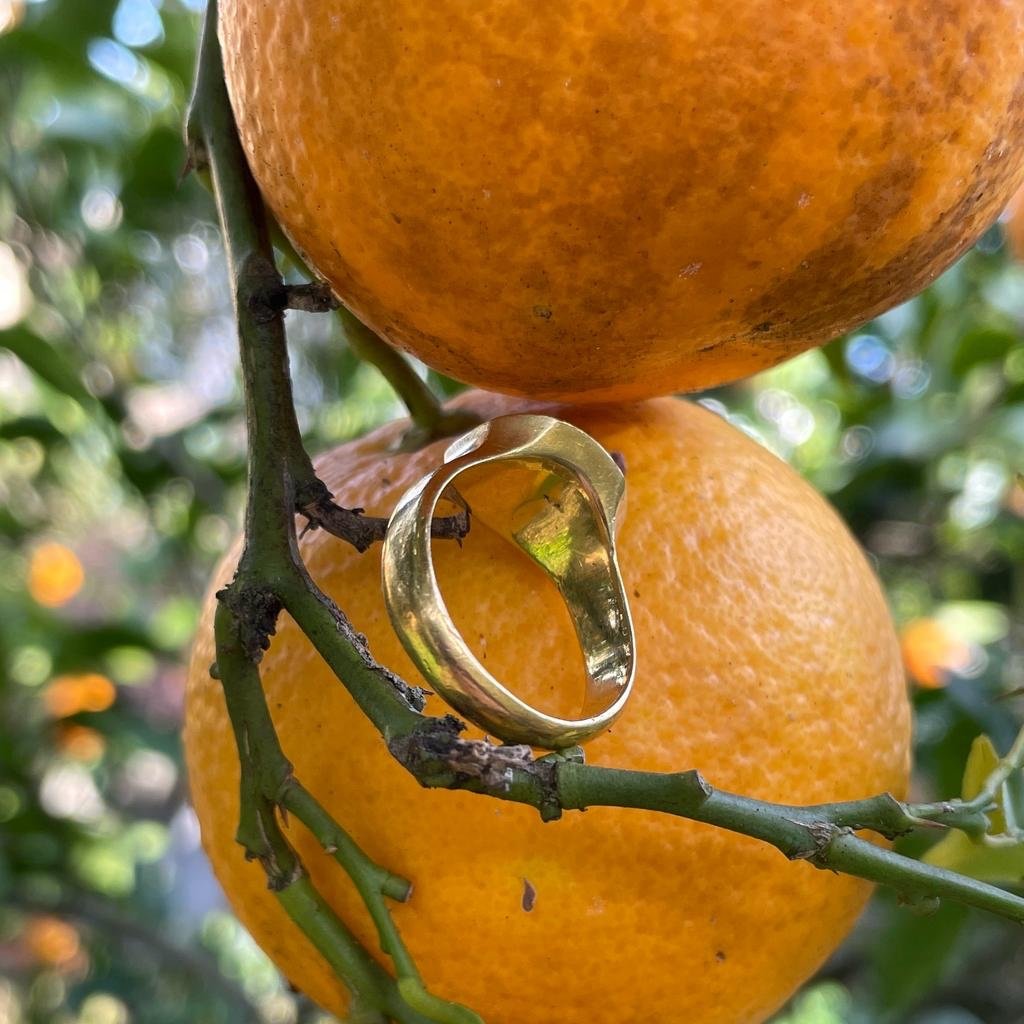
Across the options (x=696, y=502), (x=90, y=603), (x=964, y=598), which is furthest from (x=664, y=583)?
(x=90, y=603)

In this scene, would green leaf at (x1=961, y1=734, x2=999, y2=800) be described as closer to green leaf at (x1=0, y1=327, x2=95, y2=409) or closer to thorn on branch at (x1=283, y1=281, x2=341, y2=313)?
thorn on branch at (x1=283, y1=281, x2=341, y2=313)

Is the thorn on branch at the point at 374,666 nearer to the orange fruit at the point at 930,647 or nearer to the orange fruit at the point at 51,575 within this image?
the orange fruit at the point at 930,647

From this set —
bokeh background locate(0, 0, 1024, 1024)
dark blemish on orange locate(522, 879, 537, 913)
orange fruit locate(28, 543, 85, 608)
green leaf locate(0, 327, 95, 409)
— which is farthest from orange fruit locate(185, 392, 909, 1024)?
orange fruit locate(28, 543, 85, 608)

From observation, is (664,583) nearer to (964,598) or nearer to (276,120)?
(276,120)

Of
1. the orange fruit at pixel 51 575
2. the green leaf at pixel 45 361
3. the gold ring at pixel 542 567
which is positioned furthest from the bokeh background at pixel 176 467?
the gold ring at pixel 542 567

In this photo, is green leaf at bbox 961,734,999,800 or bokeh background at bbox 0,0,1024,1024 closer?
green leaf at bbox 961,734,999,800

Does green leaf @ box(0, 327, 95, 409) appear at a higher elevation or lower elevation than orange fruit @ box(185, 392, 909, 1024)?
higher

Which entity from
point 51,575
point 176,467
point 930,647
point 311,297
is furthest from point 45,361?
point 51,575
